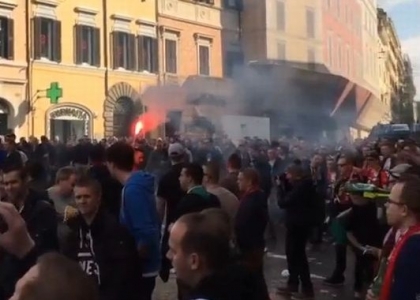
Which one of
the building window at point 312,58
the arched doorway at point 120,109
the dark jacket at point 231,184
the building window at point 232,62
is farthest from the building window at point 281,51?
the dark jacket at point 231,184

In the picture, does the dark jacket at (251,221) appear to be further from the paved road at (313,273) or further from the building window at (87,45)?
the building window at (87,45)

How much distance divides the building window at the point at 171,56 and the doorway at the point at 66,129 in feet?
21.0

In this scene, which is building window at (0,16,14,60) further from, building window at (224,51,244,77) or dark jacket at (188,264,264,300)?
dark jacket at (188,264,264,300)

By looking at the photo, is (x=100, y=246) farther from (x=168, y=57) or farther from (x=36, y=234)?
(x=168, y=57)

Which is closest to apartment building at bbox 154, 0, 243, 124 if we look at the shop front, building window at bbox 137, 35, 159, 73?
building window at bbox 137, 35, 159, 73

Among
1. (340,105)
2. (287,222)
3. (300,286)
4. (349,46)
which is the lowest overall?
(300,286)

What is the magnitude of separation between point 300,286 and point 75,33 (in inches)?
865

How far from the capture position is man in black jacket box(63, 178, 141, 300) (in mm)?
4836

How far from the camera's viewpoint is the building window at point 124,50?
103 feet

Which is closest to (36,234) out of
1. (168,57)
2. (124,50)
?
(124,50)

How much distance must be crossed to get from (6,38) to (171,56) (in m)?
9.70

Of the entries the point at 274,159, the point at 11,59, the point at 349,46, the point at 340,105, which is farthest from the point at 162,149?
the point at 349,46

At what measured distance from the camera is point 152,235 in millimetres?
5633

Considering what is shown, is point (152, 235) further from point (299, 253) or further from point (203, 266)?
point (299, 253)
